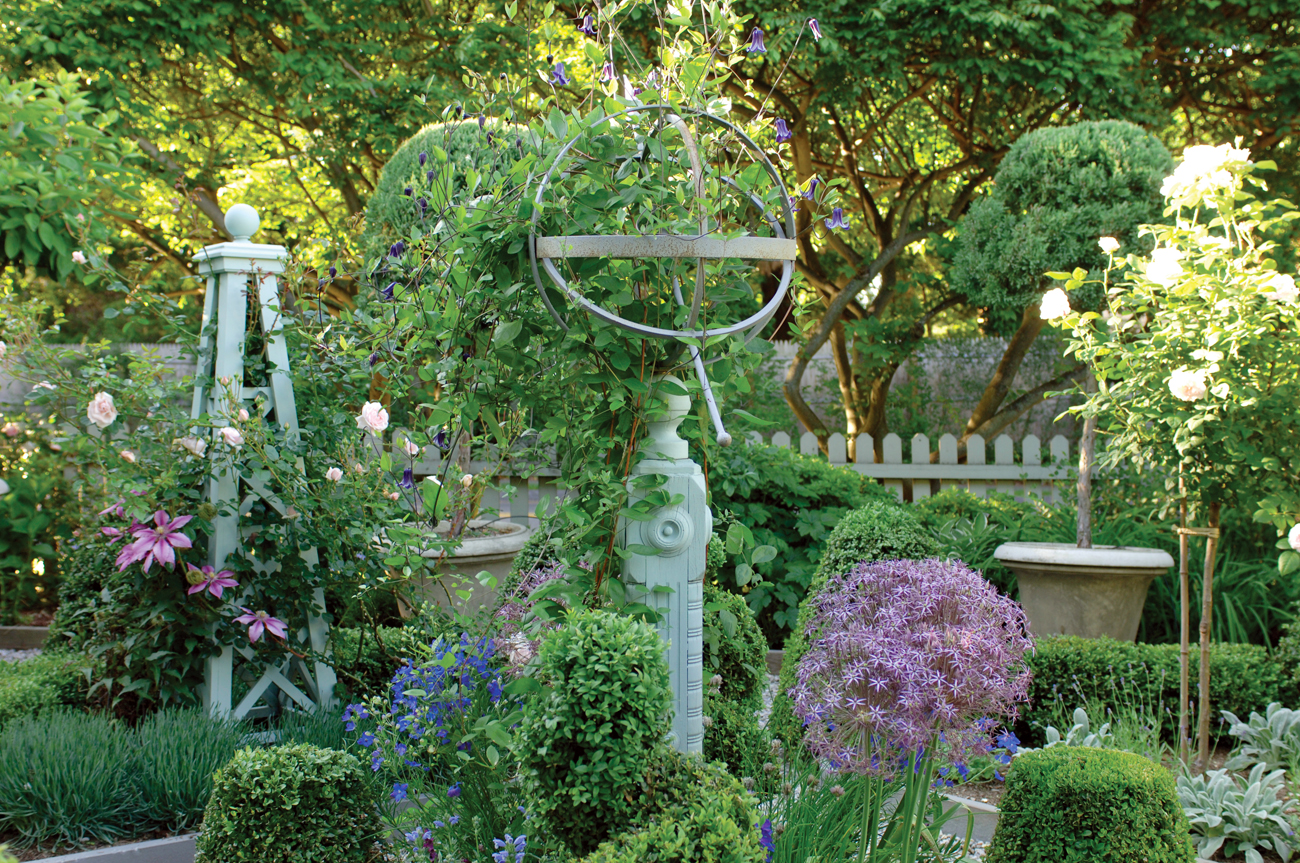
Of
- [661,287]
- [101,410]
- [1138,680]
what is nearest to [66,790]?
[101,410]

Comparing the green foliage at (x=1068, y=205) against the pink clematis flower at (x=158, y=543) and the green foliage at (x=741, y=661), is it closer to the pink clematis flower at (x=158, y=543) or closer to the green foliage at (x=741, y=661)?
the green foliage at (x=741, y=661)

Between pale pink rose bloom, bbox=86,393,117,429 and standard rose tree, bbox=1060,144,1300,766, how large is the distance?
315 cm

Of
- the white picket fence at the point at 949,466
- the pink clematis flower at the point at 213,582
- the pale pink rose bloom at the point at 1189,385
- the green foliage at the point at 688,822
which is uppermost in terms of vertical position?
the pale pink rose bloom at the point at 1189,385

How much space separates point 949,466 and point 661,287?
6.15 meters

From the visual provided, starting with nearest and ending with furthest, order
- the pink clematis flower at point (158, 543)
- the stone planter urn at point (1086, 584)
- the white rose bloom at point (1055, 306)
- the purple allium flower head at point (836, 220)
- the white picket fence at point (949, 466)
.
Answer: the purple allium flower head at point (836, 220), the pink clematis flower at point (158, 543), the white rose bloom at point (1055, 306), the stone planter urn at point (1086, 584), the white picket fence at point (949, 466)

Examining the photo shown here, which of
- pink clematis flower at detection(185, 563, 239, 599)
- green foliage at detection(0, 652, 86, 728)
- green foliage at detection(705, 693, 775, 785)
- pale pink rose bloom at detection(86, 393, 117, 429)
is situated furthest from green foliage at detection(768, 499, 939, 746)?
green foliage at detection(0, 652, 86, 728)

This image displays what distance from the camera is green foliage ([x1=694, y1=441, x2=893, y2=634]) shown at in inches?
178

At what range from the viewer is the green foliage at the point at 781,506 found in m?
4.52

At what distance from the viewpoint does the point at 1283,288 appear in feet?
9.02

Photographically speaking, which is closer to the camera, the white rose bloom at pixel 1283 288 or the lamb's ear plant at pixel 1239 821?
the lamb's ear plant at pixel 1239 821

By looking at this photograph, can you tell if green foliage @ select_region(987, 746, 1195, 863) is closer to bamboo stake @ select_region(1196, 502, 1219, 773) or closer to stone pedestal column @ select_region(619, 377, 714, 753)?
stone pedestal column @ select_region(619, 377, 714, 753)

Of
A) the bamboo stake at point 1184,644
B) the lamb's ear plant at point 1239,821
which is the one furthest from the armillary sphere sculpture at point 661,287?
the bamboo stake at point 1184,644

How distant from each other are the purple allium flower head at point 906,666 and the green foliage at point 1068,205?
15.8ft

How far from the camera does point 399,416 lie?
19.0 ft
